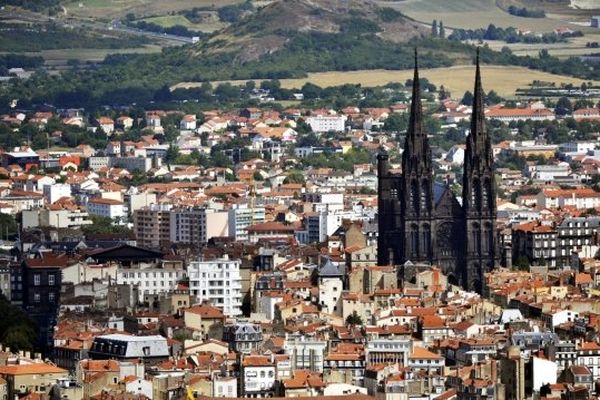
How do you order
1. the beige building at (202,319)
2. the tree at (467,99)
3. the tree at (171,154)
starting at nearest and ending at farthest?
the beige building at (202,319)
the tree at (171,154)
the tree at (467,99)

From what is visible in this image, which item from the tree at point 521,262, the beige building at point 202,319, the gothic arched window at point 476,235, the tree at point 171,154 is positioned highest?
the gothic arched window at point 476,235

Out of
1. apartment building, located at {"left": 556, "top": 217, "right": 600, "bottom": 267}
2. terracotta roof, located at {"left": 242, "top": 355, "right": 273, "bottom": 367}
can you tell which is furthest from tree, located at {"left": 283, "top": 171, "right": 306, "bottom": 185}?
terracotta roof, located at {"left": 242, "top": 355, "right": 273, "bottom": 367}

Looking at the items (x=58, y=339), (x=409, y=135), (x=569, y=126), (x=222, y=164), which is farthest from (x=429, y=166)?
(x=569, y=126)

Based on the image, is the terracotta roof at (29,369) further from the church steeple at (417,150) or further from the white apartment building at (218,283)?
the church steeple at (417,150)

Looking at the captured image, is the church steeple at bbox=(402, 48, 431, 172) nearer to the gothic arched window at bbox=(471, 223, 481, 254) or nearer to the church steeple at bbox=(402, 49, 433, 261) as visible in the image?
the church steeple at bbox=(402, 49, 433, 261)

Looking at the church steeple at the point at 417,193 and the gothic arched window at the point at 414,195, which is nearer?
the church steeple at the point at 417,193

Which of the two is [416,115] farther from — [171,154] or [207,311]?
[171,154]

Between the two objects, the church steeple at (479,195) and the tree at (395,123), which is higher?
the church steeple at (479,195)

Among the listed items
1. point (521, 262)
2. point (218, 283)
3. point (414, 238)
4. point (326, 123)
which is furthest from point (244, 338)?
point (326, 123)

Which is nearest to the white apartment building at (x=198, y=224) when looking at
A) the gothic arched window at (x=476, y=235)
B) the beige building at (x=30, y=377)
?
the gothic arched window at (x=476, y=235)
